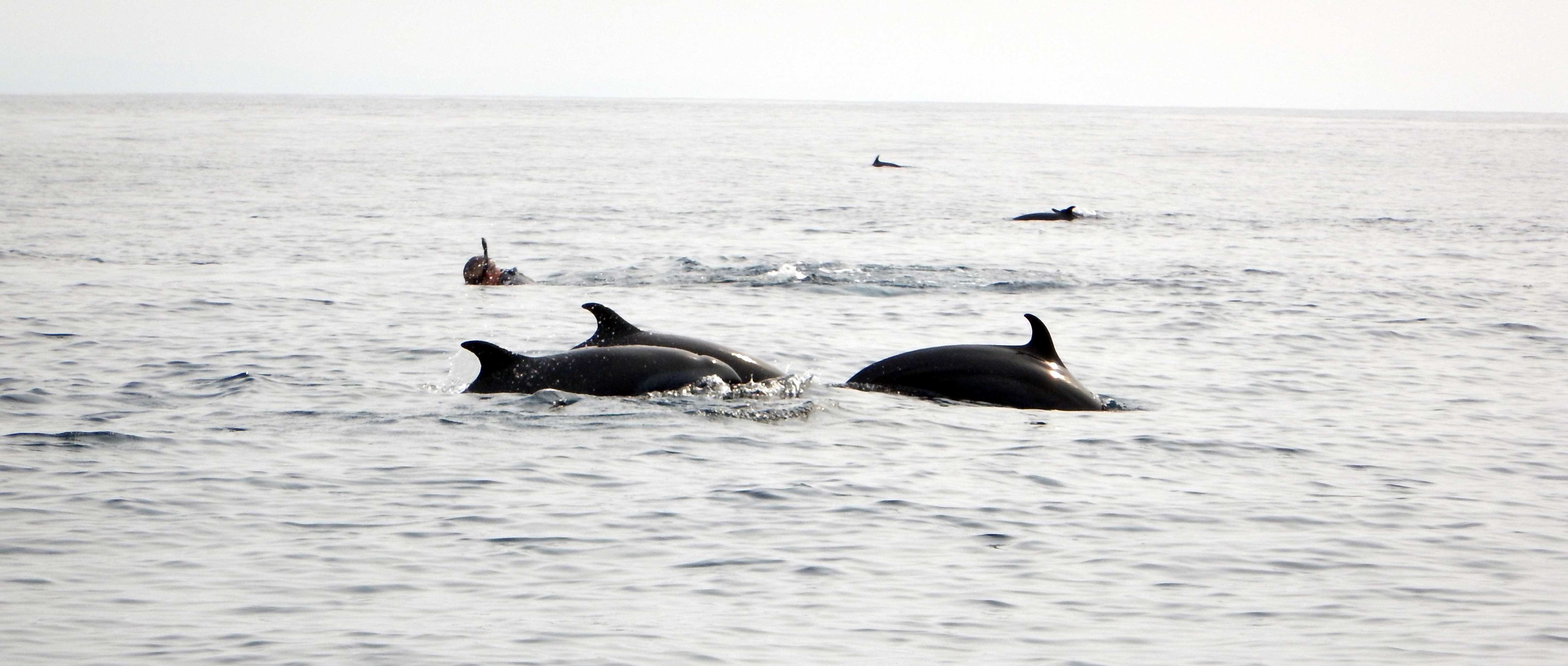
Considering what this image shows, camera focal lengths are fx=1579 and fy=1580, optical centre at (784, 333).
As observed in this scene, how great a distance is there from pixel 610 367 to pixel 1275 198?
38.7m

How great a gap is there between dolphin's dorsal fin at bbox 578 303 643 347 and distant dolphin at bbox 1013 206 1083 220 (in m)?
23.7

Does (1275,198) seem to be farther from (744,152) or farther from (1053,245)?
(744,152)

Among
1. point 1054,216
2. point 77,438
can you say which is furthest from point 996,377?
point 1054,216

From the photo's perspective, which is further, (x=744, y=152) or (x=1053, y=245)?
(x=744, y=152)

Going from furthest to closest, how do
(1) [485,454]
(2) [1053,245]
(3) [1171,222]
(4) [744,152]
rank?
(4) [744,152] < (3) [1171,222] < (2) [1053,245] < (1) [485,454]

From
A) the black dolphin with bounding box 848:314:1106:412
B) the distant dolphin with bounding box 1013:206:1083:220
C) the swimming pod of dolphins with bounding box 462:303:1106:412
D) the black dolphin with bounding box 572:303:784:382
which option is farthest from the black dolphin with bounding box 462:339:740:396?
the distant dolphin with bounding box 1013:206:1083:220

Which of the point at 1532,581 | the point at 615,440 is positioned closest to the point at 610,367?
the point at 615,440

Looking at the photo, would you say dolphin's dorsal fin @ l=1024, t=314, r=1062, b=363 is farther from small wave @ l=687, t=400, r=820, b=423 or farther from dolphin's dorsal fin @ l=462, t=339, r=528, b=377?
dolphin's dorsal fin @ l=462, t=339, r=528, b=377

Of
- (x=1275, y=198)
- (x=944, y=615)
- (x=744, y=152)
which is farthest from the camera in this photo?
(x=744, y=152)

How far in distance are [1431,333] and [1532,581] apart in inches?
429

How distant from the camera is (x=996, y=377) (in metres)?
12.6

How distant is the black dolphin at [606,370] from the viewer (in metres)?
12.0

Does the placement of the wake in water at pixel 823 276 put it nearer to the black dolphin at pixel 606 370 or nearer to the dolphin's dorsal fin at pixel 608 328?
the dolphin's dorsal fin at pixel 608 328

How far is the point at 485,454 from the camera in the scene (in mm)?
10430
